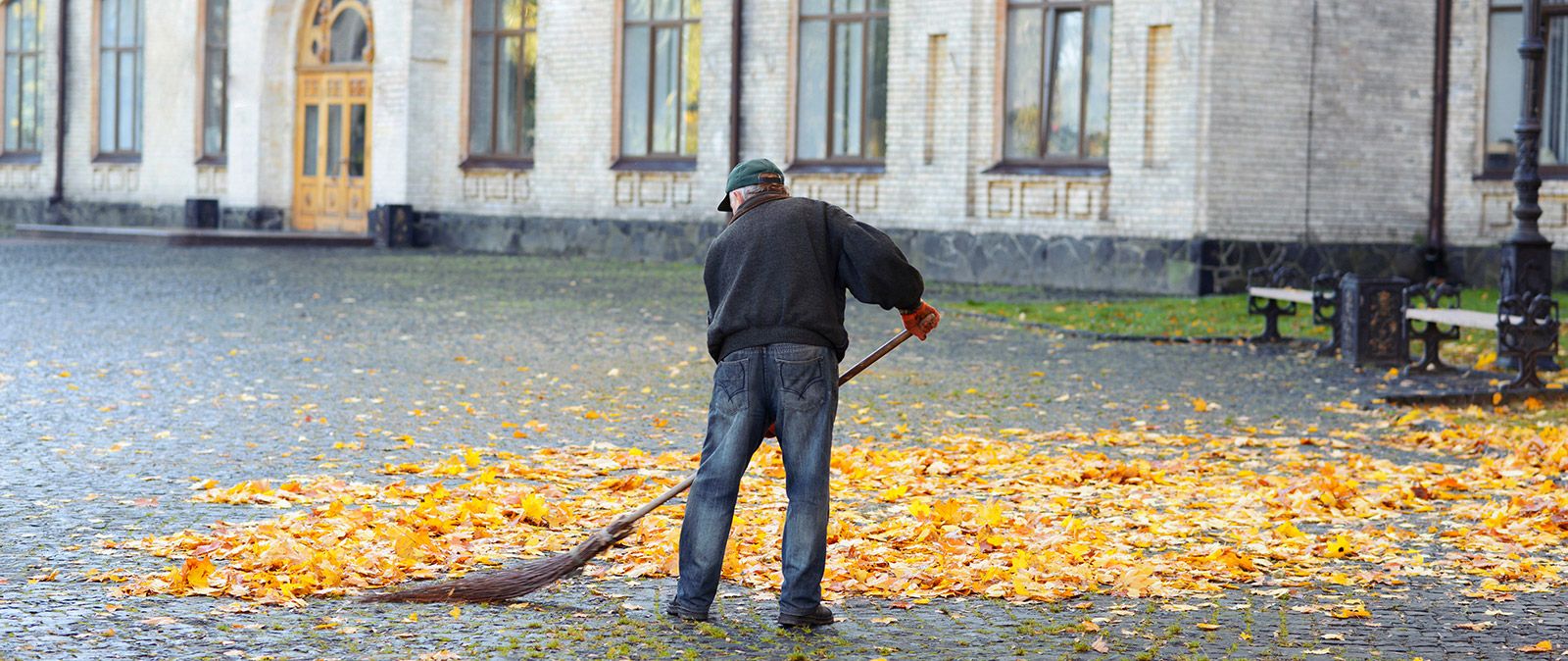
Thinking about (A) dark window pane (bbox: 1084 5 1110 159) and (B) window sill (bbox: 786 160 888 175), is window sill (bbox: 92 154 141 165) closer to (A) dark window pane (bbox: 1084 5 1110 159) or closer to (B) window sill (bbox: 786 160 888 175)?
(B) window sill (bbox: 786 160 888 175)

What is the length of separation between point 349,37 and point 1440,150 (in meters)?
17.6

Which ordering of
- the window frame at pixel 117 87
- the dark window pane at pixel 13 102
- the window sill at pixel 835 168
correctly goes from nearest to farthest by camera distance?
1. the window sill at pixel 835 168
2. the window frame at pixel 117 87
3. the dark window pane at pixel 13 102

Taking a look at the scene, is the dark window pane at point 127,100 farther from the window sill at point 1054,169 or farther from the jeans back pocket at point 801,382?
the jeans back pocket at point 801,382

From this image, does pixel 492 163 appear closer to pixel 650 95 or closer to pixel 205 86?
pixel 650 95

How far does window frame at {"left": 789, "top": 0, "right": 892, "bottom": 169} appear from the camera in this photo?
83.7 feet

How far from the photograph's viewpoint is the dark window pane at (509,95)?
1180 inches

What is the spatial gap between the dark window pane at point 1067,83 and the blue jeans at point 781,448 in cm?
1802

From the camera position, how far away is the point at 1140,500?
329 inches

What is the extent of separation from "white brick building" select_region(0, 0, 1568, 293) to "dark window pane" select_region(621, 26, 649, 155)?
0.03 meters

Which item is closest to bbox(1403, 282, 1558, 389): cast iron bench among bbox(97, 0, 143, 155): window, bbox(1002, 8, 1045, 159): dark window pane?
bbox(1002, 8, 1045, 159): dark window pane

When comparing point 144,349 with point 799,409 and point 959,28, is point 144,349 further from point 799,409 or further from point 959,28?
point 959,28

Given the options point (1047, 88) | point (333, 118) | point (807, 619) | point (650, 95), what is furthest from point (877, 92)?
point (807, 619)

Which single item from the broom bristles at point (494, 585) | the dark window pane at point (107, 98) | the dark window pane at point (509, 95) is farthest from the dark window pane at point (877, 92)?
the broom bristles at point (494, 585)

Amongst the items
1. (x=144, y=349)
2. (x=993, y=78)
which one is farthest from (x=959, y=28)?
(x=144, y=349)
